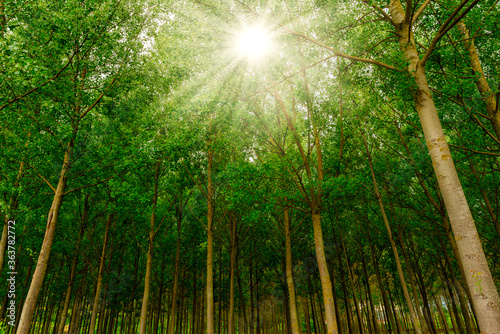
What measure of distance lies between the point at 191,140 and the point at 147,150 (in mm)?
2361

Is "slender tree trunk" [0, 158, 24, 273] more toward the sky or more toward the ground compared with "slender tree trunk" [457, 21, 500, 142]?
more toward the ground

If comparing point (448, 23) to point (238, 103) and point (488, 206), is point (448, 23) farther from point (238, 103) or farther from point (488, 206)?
point (488, 206)

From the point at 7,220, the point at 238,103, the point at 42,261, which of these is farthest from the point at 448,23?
the point at 7,220

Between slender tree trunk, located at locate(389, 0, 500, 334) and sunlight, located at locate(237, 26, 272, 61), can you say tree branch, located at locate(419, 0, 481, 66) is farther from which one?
sunlight, located at locate(237, 26, 272, 61)

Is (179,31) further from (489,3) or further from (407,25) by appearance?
(489,3)

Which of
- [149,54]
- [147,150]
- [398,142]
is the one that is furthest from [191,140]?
[398,142]

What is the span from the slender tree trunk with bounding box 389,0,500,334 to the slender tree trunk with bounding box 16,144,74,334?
459 inches

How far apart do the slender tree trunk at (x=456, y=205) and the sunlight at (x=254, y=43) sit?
387cm

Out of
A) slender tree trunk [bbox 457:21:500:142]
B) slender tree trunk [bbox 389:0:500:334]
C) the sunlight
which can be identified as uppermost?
the sunlight

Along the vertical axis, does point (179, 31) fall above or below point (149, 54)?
above

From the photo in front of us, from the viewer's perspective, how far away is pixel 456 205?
4.94m

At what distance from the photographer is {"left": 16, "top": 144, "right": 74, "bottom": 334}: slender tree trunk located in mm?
7977

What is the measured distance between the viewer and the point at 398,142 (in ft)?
50.2

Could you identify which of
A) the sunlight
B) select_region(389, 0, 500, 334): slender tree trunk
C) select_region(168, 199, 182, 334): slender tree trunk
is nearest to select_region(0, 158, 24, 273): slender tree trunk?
select_region(168, 199, 182, 334): slender tree trunk
